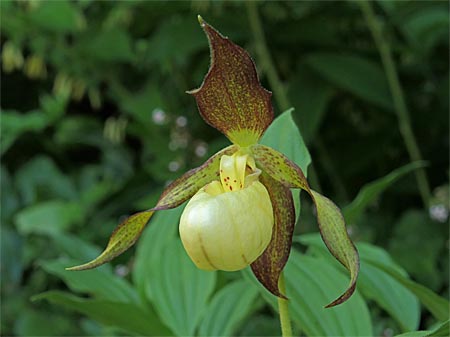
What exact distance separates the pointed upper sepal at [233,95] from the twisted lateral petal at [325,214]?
2cm

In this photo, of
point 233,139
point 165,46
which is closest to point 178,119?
point 165,46

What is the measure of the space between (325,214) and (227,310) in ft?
1.31

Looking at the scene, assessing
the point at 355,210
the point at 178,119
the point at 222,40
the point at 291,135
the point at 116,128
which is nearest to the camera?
the point at 222,40

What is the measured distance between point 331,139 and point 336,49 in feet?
0.75

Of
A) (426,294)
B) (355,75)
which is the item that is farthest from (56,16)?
(426,294)

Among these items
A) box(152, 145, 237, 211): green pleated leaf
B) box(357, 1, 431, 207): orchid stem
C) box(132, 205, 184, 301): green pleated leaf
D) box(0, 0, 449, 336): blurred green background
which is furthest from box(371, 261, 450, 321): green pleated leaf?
box(357, 1, 431, 207): orchid stem

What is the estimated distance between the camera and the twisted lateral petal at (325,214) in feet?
2.06

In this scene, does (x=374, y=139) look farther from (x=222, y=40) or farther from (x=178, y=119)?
(x=222, y=40)

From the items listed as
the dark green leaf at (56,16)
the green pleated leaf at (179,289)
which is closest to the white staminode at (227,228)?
the green pleated leaf at (179,289)

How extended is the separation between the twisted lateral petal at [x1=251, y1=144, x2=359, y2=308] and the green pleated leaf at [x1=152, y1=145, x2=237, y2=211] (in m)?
0.04

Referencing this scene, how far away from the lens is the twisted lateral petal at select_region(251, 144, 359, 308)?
2.06 ft

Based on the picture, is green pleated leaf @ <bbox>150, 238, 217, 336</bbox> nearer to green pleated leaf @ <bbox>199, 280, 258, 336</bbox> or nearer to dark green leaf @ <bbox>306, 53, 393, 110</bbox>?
green pleated leaf @ <bbox>199, 280, 258, 336</bbox>

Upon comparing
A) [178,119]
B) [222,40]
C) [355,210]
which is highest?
[222,40]

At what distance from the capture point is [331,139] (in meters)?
1.93
